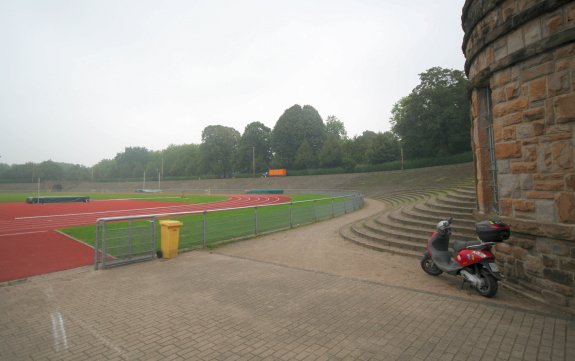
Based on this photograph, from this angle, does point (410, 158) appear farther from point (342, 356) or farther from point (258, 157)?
point (342, 356)

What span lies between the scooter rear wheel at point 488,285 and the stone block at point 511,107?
115 inches

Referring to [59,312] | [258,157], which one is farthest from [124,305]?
[258,157]

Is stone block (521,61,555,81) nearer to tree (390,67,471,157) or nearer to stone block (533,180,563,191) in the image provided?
stone block (533,180,563,191)

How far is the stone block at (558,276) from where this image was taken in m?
4.72

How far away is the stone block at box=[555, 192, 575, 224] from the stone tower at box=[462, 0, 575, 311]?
0.04ft

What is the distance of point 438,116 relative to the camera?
4450cm

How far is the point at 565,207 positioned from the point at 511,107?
6.33 feet

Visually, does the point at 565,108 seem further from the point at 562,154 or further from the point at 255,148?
the point at 255,148

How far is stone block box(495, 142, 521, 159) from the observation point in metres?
5.52

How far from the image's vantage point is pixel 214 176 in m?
82.6

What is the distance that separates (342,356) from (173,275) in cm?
471

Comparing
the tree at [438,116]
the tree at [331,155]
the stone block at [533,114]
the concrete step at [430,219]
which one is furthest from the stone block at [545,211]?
the tree at [331,155]

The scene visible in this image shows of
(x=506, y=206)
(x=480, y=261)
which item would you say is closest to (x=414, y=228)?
(x=506, y=206)

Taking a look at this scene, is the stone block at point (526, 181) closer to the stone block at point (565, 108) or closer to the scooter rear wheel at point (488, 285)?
the stone block at point (565, 108)
